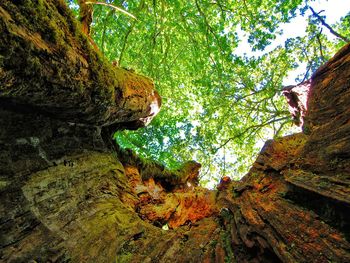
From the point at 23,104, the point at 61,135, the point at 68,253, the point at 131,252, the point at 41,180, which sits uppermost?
the point at 23,104

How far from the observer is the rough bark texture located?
2561 mm

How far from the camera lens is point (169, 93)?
15312mm

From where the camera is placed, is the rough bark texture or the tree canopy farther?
the tree canopy

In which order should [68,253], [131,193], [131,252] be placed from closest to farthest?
[68,253] < [131,252] < [131,193]

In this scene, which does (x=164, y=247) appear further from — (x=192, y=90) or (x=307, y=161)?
(x=192, y=90)

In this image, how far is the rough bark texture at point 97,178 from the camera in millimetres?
2561

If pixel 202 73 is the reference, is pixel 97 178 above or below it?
below

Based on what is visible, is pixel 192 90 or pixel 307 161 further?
pixel 192 90

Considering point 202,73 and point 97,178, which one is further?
point 202,73

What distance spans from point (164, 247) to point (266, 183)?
Result: 2028 millimetres

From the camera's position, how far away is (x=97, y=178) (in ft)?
16.6

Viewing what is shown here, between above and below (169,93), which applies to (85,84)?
below

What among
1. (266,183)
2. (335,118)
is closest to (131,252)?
(266,183)

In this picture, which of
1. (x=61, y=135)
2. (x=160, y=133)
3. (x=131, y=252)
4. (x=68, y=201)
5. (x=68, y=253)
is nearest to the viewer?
(x=68, y=253)
